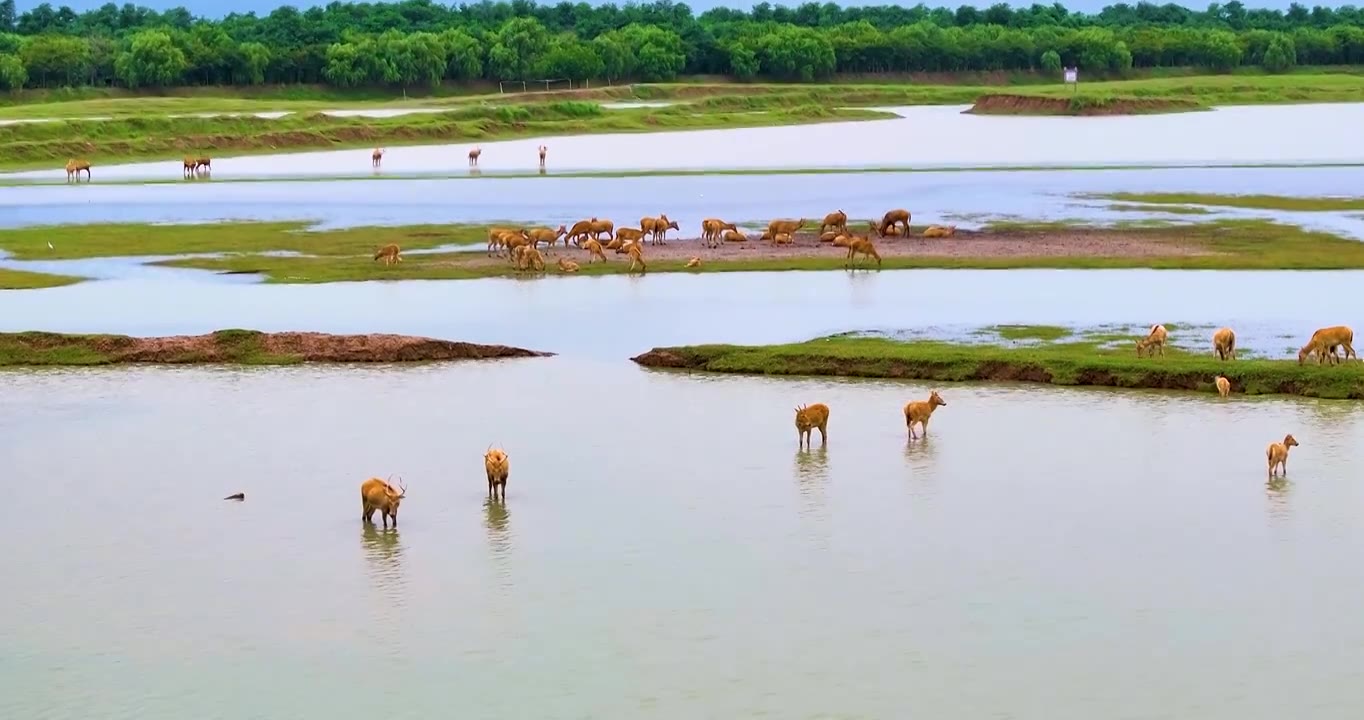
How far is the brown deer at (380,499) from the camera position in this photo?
18641mm

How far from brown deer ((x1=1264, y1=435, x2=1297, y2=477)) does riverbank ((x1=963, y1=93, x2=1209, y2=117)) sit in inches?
3385

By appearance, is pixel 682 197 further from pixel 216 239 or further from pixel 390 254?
pixel 390 254

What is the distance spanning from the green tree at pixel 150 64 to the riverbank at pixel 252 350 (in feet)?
278

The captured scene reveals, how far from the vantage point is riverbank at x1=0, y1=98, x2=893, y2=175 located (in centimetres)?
7688

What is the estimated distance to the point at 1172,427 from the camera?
23.0 metres

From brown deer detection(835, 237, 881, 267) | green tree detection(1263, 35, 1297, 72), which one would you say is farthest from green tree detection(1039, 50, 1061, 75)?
brown deer detection(835, 237, 881, 267)

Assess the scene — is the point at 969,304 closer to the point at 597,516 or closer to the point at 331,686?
the point at 597,516

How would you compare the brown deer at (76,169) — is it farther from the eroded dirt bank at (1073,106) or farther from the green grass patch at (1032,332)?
the eroded dirt bank at (1073,106)

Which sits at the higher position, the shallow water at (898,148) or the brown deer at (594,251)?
the shallow water at (898,148)

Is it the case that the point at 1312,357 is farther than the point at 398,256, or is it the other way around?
the point at 398,256

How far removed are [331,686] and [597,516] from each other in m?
5.23

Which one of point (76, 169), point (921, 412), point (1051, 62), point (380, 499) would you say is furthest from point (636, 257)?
point (1051, 62)

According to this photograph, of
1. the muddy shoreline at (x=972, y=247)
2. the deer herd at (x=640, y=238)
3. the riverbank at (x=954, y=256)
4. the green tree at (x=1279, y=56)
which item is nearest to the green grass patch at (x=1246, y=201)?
the riverbank at (x=954, y=256)

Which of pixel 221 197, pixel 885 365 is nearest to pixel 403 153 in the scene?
pixel 221 197
